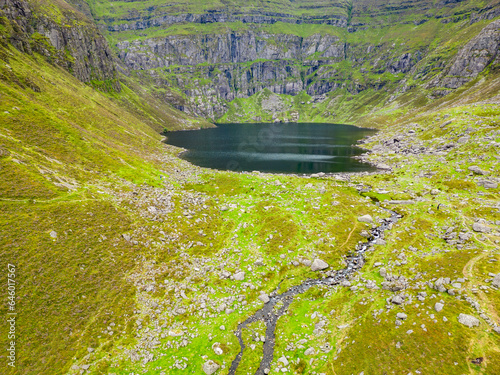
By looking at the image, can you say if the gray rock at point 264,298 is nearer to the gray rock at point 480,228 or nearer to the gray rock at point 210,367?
the gray rock at point 210,367

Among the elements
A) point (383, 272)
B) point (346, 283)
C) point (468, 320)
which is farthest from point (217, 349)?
point (383, 272)

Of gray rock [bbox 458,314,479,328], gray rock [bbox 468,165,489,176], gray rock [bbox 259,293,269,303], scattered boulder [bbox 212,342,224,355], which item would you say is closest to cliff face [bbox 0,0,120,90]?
gray rock [bbox 259,293,269,303]

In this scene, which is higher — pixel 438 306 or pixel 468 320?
pixel 468 320

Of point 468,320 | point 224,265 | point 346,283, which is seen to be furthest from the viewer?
point 224,265

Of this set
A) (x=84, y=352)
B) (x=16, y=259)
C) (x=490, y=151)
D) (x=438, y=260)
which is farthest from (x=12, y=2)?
(x=490, y=151)

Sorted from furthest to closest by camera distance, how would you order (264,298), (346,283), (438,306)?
(346,283) < (264,298) < (438,306)

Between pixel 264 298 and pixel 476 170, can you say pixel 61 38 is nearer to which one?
pixel 264 298
